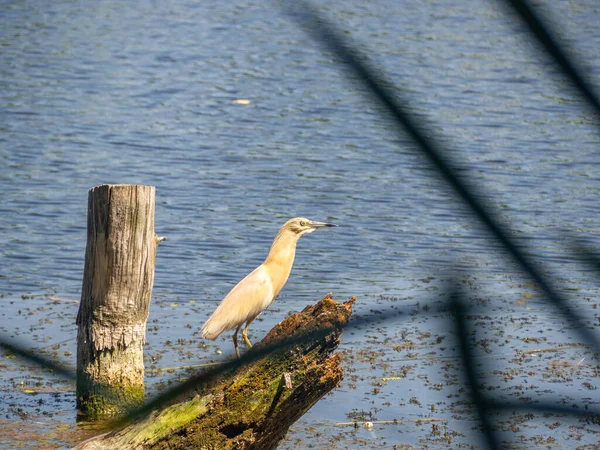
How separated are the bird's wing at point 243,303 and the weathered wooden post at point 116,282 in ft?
1.41

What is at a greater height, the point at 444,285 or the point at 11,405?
the point at 444,285

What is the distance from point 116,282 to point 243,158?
688cm

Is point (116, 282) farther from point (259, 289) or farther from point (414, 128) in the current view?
point (414, 128)

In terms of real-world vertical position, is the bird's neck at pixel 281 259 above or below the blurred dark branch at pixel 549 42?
below

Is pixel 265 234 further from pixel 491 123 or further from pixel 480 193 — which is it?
pixel 480 193

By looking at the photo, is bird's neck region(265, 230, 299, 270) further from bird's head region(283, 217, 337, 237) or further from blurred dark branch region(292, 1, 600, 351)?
blurred dark branch region(292, 1, 600, 351)

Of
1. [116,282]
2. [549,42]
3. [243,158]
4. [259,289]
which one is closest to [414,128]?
[549,42]

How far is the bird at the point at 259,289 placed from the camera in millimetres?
4809

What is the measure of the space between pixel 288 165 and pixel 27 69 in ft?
19.8

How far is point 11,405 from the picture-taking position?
5.13m

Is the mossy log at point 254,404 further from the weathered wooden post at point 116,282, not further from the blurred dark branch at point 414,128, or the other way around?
the blurred dark branch at point 414,128

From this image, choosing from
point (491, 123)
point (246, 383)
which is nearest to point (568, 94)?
point (246, 383)

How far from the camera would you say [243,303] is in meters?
4.81

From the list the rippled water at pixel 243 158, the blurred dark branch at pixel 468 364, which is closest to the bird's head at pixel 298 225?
the rippled water at pixel 243 158
